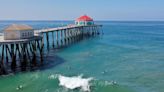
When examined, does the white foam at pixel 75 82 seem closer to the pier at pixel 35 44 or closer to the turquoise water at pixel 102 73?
the turquoise water at pixel 102 73

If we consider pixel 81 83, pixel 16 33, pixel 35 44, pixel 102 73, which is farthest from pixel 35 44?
pixel 81 83

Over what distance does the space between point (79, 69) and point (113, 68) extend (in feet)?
16.9

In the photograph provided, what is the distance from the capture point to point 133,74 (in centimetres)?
3966

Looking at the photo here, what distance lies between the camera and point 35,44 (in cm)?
4856

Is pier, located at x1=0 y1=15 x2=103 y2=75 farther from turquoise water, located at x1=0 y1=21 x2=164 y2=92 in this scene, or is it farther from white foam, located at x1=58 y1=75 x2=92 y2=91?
white foam, located at x1=58 y1=75 x2=92 y2=91

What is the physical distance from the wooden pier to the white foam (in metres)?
9.78

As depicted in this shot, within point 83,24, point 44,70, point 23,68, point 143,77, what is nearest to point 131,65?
point 143,77

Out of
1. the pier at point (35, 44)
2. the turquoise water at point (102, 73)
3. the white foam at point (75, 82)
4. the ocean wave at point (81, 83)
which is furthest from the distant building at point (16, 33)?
the white foam at point (75, 82)

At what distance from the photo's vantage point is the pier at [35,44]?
43.4 m

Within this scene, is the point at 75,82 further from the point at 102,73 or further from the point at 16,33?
the point at 16,33

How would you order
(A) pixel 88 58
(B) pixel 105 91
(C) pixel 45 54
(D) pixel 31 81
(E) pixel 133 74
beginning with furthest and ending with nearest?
1. (C) pixel 45 54
2. (A) pixel 88 58
3. (E) pixel 133 74
4. (D) pixel 31 81
5. (B) pixel 105 91

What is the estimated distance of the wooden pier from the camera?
4344 centimetres

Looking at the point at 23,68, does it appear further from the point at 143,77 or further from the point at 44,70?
the point at 143,77

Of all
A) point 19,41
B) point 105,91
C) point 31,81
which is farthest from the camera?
point 19,41
